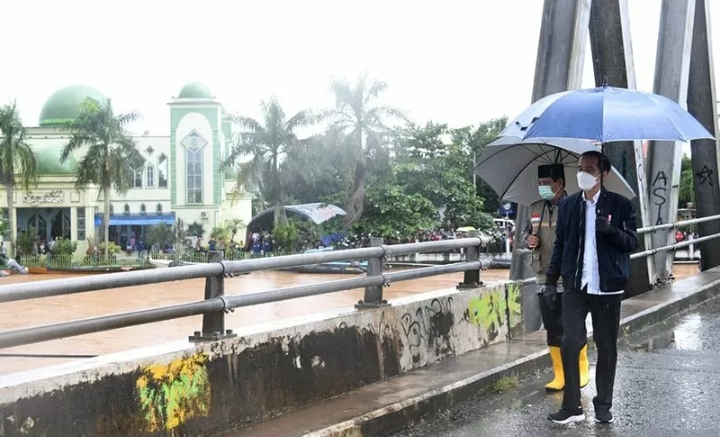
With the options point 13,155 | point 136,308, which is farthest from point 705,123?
point 13,155

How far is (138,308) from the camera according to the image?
17375 mm

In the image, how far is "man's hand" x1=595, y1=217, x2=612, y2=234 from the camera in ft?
17.3

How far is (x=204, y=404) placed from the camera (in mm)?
4848

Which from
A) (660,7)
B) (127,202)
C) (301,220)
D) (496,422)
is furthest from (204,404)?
(127,202)

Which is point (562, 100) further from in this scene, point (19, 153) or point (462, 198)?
point (462, 198)

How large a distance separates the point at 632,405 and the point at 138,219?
53.5 meters

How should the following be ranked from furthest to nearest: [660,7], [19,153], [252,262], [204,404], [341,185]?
[341,185] → [19,153] → [660,7] → [252,262] → [204,404]

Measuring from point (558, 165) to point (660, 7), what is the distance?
8.14m

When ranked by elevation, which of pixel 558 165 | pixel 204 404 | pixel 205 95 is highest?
pixel 205 95

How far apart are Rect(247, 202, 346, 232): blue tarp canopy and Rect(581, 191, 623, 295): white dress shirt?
45379 mm

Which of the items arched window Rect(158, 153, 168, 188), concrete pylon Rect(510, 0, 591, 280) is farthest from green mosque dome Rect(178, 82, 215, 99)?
concrete pylon Rect(510, 0, 591, 280)

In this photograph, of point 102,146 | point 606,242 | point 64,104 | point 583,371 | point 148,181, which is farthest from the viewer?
point 64,104

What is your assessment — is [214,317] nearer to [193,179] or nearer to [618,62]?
[618,62]

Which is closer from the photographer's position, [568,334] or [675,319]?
[568,334]
